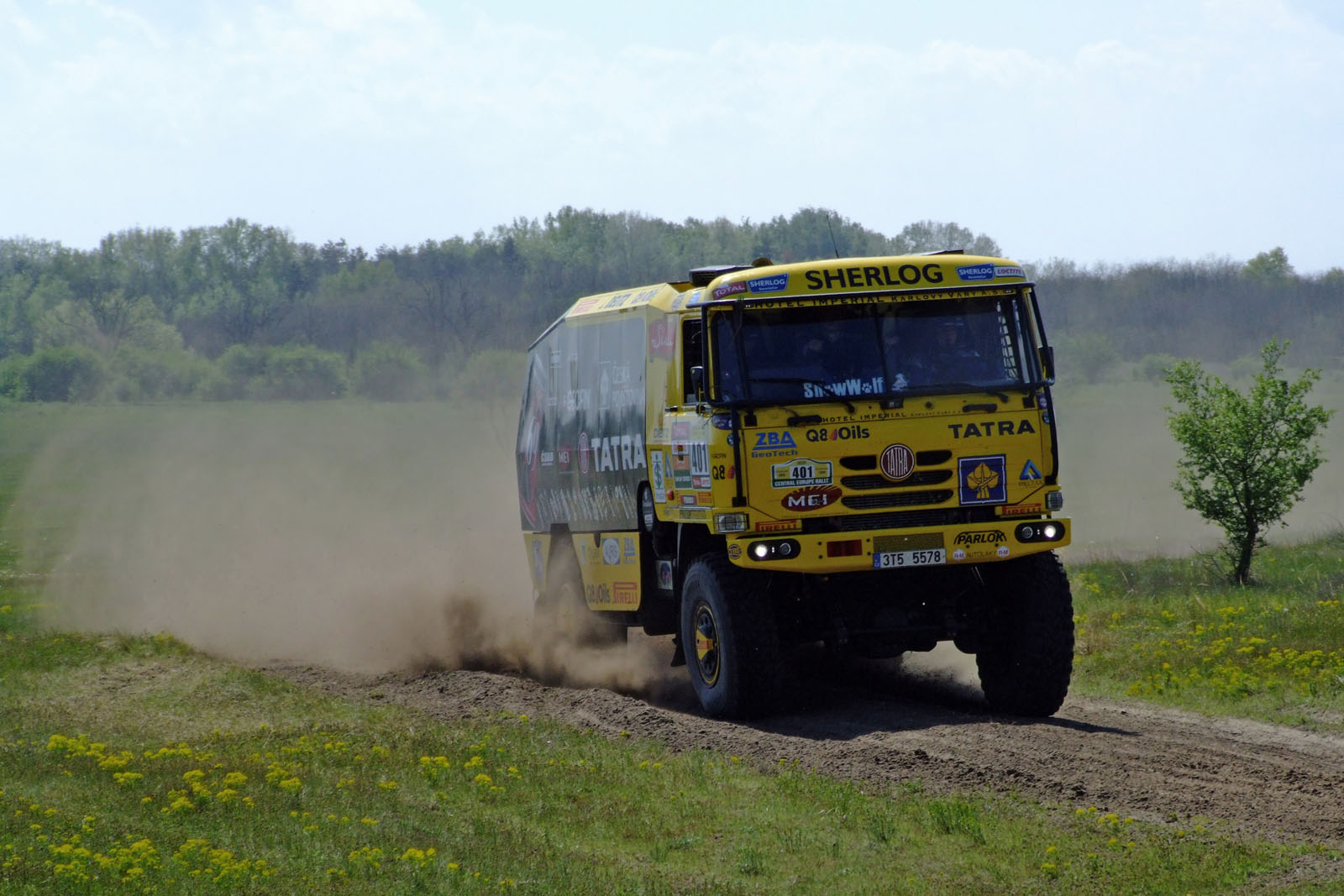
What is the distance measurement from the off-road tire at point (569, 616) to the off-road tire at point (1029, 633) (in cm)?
459

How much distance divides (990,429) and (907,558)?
115 cm

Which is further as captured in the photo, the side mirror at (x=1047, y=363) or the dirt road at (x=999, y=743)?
the side mirror at (x=1047, y=363)

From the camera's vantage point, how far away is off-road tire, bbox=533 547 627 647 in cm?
1556

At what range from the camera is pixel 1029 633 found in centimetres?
1152

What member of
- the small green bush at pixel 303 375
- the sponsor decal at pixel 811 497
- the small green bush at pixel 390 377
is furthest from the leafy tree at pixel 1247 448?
the small green bush at pixel 303 375

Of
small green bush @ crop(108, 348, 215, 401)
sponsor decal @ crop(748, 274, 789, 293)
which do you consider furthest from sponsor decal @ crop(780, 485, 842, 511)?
small green bush @ crop(108, 348, 215, 401)

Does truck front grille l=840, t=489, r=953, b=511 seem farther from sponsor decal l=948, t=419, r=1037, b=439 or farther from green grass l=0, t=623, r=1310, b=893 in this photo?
green grass l=0, t=623, r=1310, b=893

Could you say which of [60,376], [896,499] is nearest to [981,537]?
[896,499]

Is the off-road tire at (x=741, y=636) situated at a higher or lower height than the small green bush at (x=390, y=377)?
lower

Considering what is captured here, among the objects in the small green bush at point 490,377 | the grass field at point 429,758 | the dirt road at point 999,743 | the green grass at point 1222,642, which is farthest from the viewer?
the small green bush at point 490,377

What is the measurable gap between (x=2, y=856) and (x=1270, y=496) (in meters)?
18.4

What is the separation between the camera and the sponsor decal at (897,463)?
434 inches

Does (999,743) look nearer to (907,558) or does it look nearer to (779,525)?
(907,558)

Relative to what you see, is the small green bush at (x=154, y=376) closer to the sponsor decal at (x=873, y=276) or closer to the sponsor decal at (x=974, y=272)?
the sponsor decal at (x=873, y=276)
